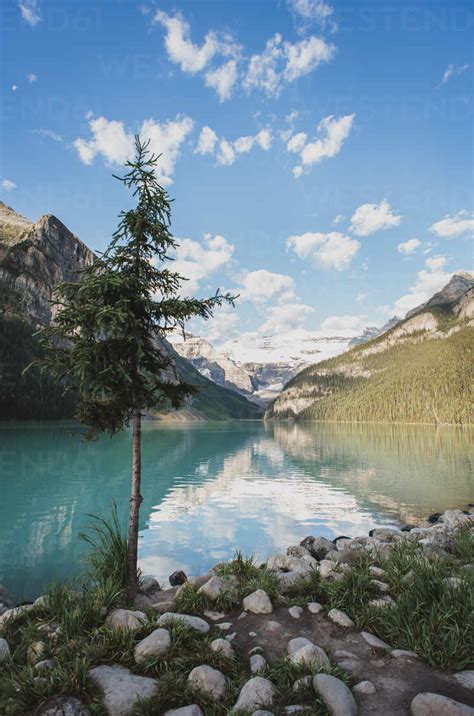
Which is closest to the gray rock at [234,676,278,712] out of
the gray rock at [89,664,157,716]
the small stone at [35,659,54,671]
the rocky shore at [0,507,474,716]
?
the rocky shore at [0,507,474,716]

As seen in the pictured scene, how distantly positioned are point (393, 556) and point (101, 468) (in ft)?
144

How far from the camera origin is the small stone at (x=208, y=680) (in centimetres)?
620

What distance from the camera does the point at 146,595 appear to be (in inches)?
418

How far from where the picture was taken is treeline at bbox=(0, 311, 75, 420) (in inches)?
5551

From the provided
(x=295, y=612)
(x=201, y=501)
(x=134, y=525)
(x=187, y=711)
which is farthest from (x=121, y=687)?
(x=201, y=501)

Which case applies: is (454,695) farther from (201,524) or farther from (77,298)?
(201,524)

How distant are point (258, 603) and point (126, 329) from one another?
7318 millimetres

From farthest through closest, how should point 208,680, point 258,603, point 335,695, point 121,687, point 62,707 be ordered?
point 258,603, point 208,680, point 121,687, point 335,695, point 62,707

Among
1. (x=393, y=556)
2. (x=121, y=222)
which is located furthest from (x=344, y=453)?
(x=121, y=222)

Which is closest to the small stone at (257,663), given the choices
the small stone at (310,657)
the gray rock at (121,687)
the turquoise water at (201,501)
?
the small stone at (310,657)

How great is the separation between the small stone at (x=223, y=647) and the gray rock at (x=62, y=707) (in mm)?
2302

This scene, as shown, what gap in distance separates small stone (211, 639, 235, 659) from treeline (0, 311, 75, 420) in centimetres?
14094

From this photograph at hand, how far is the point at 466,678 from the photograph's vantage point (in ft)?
20.4

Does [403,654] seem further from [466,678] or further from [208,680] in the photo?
[208,680]
